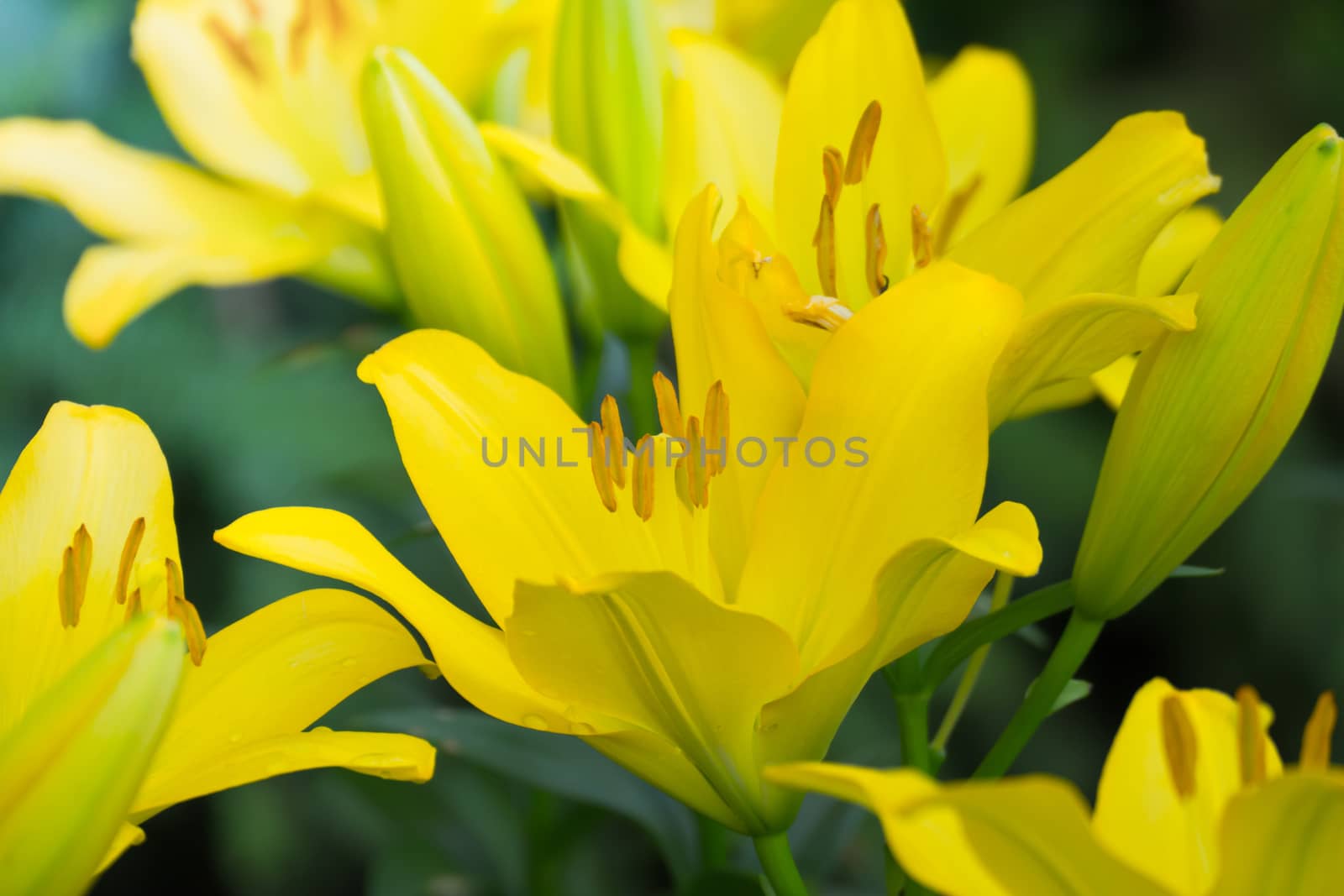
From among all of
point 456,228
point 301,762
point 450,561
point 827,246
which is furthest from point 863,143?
point 450,561

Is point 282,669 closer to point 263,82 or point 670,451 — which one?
point 670,451

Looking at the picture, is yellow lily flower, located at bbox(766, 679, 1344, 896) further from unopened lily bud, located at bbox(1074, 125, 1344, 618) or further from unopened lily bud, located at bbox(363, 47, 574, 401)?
unopened lily bud, located at bbox(363, 47, 574, 401)

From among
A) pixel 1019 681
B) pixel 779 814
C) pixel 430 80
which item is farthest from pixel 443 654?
pixel 1019 681

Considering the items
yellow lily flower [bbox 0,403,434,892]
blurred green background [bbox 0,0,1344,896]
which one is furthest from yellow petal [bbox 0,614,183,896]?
blurred green background [bbox 0,0,1344,896]

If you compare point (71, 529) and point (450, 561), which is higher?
point (71, 529)

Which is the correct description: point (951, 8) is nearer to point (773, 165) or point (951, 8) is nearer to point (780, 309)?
point (773, 165)

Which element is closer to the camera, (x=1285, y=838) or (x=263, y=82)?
(x=1285, y=838)

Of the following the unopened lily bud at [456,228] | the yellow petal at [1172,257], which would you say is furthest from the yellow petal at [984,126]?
the unopened lily bud at [456,228]
